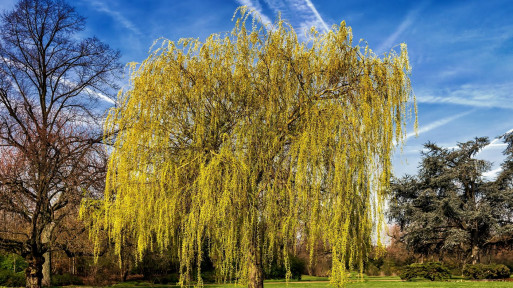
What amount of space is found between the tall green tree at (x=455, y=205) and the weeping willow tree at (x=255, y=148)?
16.4m

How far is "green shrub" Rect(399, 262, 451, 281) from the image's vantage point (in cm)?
1914

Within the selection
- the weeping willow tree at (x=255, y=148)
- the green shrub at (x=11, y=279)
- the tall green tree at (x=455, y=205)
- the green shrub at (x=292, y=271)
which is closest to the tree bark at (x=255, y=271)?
the weeping willow tree at (x=255, y=148)

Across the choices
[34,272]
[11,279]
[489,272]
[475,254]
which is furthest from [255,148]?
[475,254]

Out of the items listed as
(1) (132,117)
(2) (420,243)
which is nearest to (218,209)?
(1) (132,117)

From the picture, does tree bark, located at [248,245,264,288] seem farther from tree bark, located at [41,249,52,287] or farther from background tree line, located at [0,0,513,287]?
tree bark, located at [41,249,52,287]

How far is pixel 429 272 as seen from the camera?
19297 mm

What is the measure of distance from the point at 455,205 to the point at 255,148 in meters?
19.1

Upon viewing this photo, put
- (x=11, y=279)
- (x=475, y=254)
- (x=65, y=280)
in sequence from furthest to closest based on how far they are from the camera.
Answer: (x=475, y=254) → (x=65, y=280) → (x=11, y=279)

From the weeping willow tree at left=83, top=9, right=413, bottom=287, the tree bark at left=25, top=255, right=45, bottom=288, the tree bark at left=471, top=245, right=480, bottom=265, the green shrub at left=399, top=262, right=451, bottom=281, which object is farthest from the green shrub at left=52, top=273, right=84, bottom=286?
the tree bark at left=471, top=245, right=480, bottom=265

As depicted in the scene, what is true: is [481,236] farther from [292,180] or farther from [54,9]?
[54,9]

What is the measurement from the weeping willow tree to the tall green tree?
53.8 feet

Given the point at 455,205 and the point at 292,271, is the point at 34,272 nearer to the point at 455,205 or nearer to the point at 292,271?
the point at 292,271

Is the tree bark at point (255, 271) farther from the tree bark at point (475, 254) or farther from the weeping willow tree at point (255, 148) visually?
the tree bark at point (475, 254)

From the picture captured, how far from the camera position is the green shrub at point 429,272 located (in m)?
19.1
